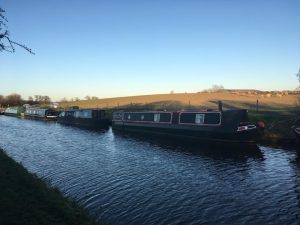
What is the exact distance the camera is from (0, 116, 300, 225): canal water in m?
12.1

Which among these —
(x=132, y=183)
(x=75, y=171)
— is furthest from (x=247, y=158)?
(x=75, y=171)

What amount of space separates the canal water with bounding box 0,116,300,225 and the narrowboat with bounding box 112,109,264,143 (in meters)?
1.56

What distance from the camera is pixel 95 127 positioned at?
154 ft

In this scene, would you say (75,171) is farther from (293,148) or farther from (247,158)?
(293,148)

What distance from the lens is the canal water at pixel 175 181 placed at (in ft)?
39.8

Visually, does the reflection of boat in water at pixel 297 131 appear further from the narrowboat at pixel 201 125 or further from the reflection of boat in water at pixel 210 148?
the reflection of boat in water at pixel 210 148

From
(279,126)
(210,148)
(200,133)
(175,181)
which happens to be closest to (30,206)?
(175,181)

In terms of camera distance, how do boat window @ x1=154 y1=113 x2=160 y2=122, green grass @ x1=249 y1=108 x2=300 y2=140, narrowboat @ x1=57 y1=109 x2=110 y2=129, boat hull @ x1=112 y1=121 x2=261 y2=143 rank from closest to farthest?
1. boat hull @ x1=112 y1=121 x2=261 y2=143
2. green grass @ x1=249 y1=108 x2=300 y2=140
3. boat window @ x1=154 y1=113 x2=160 y2=122
4. narrowboat @ x1=57 y1=109 x2=110 y2=129

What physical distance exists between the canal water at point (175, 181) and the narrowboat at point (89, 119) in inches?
725

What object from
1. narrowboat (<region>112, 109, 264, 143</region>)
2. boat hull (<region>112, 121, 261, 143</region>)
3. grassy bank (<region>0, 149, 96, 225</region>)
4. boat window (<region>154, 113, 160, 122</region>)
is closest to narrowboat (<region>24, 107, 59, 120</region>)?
narrowboat (<region>112, 109, 264, 143</region>)

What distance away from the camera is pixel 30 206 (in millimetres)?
9719

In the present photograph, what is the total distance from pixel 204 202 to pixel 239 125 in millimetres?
14759

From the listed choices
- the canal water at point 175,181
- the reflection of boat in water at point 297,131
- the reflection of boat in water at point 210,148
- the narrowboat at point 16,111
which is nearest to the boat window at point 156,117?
the reflection of boat in water at point 210,148

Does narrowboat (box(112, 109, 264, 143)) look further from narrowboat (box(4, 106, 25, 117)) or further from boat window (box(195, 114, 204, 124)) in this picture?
narrowboat (box(4, 106, 25, 117))
